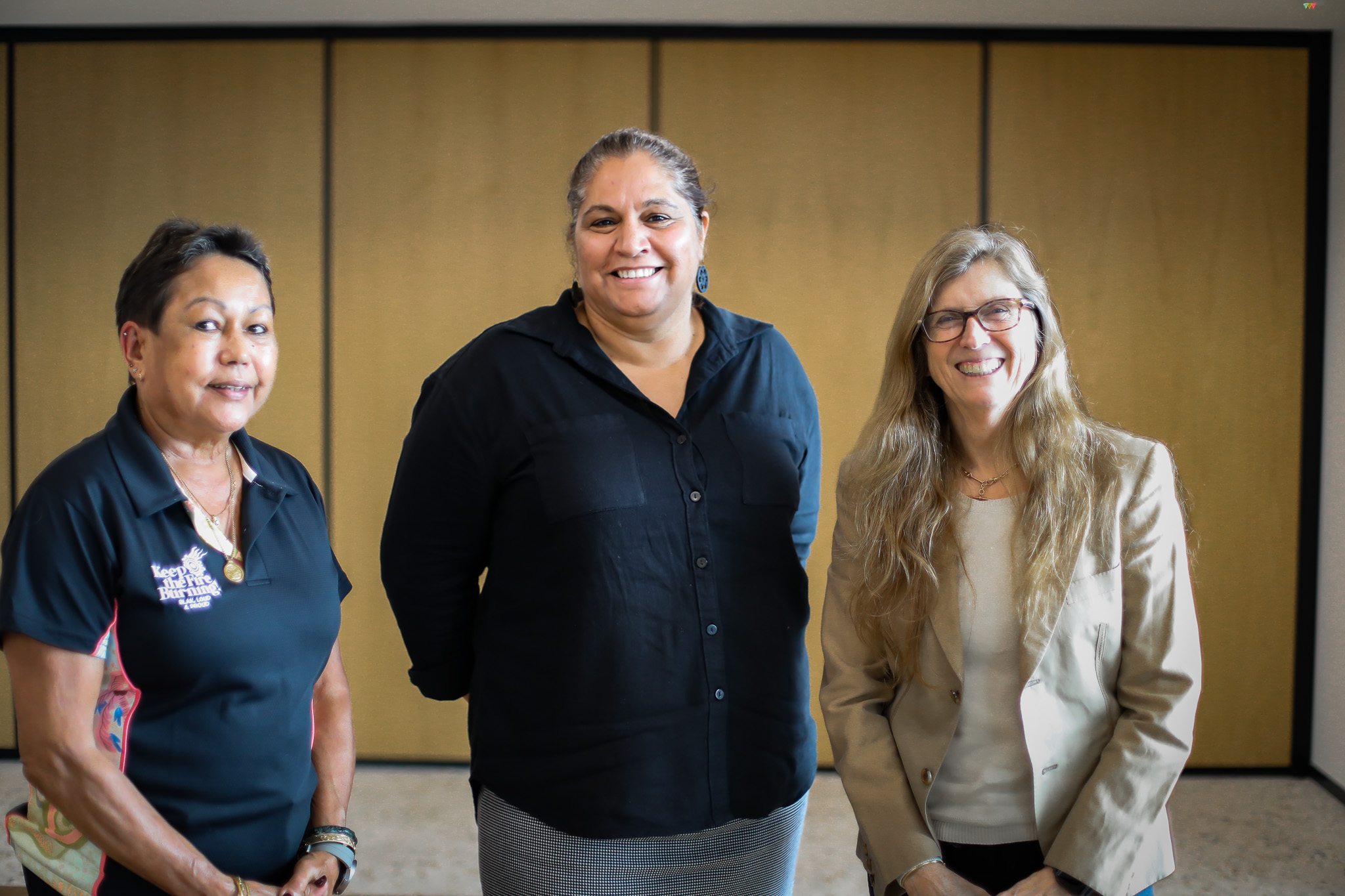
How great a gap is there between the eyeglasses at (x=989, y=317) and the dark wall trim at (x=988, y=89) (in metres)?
2.51

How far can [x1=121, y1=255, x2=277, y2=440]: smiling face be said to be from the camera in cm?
132

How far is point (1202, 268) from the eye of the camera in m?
3.72

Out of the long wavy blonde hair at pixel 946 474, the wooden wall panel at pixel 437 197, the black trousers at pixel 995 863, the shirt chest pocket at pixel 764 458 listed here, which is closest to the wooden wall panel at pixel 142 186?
the wooden wall panel at pixel 437 197

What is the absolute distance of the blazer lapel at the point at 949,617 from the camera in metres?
1.42

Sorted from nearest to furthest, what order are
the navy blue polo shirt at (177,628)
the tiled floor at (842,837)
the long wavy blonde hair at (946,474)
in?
the navy blue polo shirt at (177,628) → the long wavy blonde hair at (946,474) → the tiled floor at (842,837)

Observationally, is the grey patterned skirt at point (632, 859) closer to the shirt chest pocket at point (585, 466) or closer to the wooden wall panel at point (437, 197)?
the shirt chest pocket at point (585, 466)

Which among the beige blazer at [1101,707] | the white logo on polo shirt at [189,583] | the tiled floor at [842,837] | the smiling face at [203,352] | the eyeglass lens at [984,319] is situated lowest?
the tiled floor at [842,837]

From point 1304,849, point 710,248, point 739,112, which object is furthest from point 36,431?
point 1304,849

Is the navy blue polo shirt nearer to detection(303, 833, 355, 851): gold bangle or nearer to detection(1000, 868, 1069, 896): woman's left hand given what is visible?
detection(303, 833, 355, 851): gold bangle

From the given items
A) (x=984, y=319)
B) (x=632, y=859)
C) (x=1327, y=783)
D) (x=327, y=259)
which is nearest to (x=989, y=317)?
(x=984, y=319)

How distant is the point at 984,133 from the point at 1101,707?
2929mm

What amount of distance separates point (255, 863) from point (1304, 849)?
137 inches

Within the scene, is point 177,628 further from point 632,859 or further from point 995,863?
point 995,863

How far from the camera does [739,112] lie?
371cm
